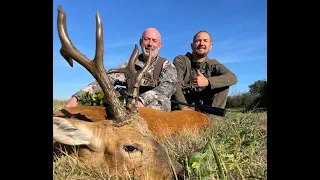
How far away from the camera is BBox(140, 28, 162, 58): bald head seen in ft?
23.2

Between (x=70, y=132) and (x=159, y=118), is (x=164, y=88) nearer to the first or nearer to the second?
(x=159, y=118)

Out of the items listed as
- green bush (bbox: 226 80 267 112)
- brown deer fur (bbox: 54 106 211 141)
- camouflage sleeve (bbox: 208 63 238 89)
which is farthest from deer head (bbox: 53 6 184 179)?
green bush (bbox: 226 80 267 112)

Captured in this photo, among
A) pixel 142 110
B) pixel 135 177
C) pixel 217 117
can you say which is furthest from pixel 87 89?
pixel 135 177

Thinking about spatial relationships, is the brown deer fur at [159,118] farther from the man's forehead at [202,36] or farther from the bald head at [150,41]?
the man's forehead at [202,36]

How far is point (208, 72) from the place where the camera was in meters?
8.05

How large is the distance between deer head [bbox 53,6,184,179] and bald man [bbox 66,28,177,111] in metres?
1.96

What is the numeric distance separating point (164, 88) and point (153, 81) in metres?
0.35

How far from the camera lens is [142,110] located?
4.87m

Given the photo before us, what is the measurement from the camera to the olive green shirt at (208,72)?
7.60m

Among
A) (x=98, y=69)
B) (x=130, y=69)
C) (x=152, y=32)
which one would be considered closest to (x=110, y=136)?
(x=98, y=69)

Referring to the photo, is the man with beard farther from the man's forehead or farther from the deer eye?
the deer eye

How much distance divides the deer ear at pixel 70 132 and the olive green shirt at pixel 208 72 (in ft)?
14.2
